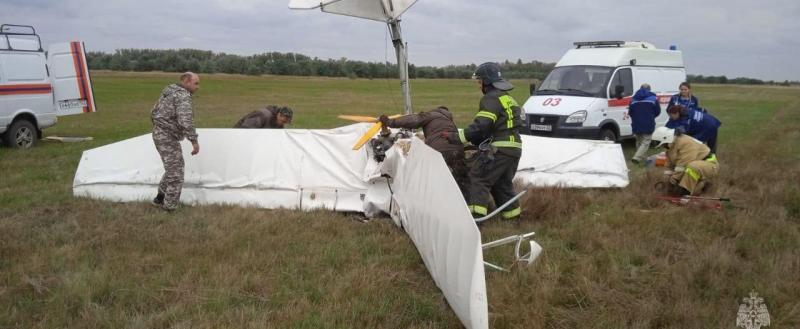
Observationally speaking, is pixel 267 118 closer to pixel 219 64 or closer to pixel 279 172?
pixel 279 172

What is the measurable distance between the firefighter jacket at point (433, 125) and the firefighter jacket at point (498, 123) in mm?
641

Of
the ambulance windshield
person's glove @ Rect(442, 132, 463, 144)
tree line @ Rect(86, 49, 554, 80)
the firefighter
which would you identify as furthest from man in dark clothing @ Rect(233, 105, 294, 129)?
tree line @ Rect(86, 49, 554, 80)

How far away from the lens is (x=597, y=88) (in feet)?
38.2

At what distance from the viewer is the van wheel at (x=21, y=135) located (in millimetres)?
11344

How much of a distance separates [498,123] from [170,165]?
11.7 feet

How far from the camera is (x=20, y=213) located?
6309 millimetres

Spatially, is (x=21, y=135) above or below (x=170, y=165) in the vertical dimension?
below

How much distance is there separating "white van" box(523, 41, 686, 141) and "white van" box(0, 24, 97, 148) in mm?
9920

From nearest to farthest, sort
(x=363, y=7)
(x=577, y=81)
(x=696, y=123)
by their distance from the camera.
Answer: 1. (x=363, y=7)
2. (x=696, y=123)
3. (x=577, y=81)

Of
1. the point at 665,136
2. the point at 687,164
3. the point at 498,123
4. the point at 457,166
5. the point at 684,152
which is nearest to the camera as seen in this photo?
the point at 498,123

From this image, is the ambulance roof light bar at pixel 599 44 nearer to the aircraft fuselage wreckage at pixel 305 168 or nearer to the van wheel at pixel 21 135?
the aircraft fuselage wreckage at pixel 305 168

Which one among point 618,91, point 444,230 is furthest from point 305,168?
point 618,91

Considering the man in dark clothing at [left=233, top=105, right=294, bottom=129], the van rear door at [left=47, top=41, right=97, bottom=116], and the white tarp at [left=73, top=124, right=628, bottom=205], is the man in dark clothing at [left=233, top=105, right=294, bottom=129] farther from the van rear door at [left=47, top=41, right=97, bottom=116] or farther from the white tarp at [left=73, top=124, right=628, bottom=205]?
the van rear door at [left=47, top=41, right=97, bottom=116]

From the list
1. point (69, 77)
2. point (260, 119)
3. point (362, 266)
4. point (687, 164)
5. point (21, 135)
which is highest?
point (69, 77)
